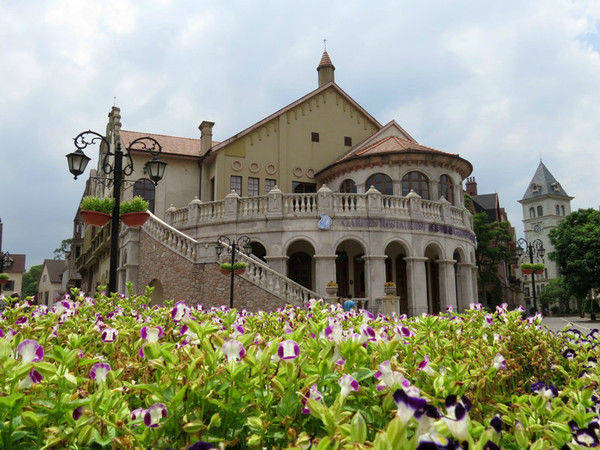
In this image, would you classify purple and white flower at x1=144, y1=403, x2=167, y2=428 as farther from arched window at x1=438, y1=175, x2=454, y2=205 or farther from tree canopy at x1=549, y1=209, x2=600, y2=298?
tree canopy at x1=549, y1=209, x2=600, y2=298

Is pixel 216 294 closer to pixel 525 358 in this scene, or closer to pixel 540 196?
pixel 525 358

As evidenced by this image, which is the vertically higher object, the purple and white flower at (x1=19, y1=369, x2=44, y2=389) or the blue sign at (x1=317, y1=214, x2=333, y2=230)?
the blue sign at (x1=317, y1=214, x2=333, y2=230)

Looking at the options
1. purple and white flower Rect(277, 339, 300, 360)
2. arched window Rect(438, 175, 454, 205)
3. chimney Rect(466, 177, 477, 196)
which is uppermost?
chimney Rect(466, 177, 477, 196)

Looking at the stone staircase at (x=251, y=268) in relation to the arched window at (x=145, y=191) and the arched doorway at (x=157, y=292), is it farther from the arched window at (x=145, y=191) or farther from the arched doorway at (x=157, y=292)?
the arched window at (x=145, y=191)

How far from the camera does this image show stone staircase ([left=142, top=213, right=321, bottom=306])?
62.4 ft

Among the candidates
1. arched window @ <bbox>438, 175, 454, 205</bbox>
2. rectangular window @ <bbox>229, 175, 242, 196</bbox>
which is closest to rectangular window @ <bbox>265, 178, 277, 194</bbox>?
rectangular window @ <bbox>229, 175, 242, 196</bbox>

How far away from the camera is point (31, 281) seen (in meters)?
110

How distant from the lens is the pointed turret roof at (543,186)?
360ft

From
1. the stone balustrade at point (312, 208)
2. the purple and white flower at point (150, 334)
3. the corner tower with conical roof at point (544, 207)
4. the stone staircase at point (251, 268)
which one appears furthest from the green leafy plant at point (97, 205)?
the corner tower with conical roof at point (544, 207)

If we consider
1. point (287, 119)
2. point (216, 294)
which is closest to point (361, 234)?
point (216, 294)

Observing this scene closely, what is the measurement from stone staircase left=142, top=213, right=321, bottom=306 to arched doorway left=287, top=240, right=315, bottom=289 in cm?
567

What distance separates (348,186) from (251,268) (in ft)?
36.4

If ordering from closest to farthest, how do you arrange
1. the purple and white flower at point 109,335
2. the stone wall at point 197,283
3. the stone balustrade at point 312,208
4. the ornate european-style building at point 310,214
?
the purple and white flower at point 109,335
the stone wall at point 197,283
the ornate european-style building at point 310,214
the stone balustrade at point 312,208

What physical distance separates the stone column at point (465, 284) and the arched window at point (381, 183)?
6.03 metres
